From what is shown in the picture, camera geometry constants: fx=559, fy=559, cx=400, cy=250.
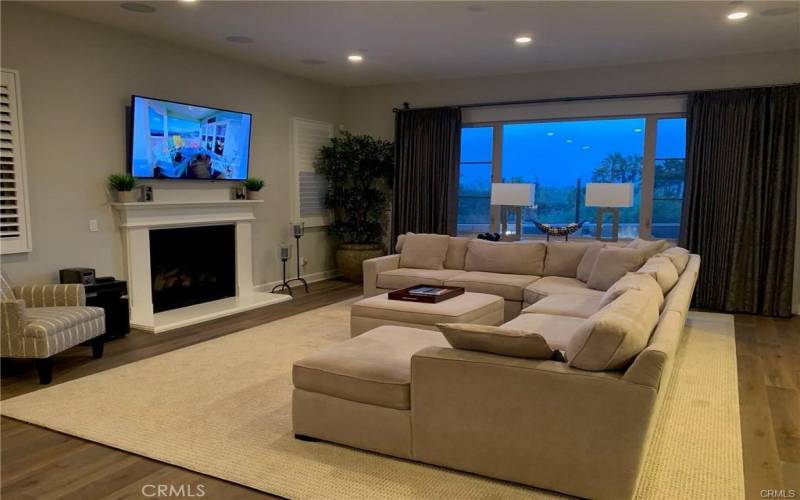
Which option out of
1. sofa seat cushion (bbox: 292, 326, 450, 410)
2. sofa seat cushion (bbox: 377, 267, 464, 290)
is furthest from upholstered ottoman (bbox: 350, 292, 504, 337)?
sofa seat cushion (bbox: 292, 326, 450, 410)

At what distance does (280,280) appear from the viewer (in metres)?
7.23

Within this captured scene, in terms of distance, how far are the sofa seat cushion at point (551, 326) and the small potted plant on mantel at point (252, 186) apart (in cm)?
383

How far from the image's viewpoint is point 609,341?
2150mm

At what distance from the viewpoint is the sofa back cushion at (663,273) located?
3.37 m

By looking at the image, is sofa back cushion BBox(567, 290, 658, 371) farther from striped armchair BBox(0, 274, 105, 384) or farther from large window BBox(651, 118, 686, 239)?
large window BBox(651, 118, 686, 239)

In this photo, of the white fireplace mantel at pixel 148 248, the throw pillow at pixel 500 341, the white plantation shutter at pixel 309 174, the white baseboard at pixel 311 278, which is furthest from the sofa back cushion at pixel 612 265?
the white plantation shutter at pixel 309 174

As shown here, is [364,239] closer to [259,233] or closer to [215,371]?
[259,233]

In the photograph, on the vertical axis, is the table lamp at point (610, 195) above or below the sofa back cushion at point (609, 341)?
above

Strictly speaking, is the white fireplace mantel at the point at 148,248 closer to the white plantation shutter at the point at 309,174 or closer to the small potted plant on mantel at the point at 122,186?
the small potted plant on mantel at the point at 122,186

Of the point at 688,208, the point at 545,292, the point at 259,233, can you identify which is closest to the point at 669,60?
the point at 688,208

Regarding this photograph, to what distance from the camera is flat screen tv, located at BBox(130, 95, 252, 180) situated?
5227 mm

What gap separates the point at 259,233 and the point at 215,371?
10.4ft

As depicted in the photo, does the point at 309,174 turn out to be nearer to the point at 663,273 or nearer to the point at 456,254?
the point at 456,254

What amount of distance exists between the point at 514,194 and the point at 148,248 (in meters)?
3.85
